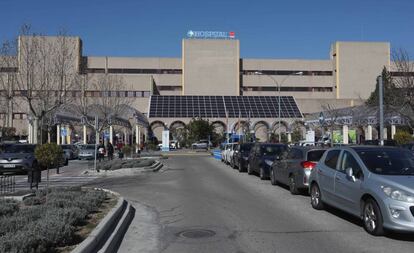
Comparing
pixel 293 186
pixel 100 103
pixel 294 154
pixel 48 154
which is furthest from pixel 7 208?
pixel 100 103

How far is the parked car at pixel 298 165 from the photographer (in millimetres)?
14109

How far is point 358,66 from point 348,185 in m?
102

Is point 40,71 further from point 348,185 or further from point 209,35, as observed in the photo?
point 209,35

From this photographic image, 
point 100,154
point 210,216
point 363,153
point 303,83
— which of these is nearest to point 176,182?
point 210,216

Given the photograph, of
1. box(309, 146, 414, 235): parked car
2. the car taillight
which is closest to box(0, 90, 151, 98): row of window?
the car taillight

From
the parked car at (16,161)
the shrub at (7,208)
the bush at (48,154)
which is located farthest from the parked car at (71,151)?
the shrub at (7,208)

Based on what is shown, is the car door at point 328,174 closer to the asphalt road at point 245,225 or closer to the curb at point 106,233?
the asphalt road at point 245,225

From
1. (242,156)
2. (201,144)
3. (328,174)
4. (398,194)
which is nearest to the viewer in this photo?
(398,194)

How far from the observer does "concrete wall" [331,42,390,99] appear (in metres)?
105

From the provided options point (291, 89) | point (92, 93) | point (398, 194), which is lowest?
point (398, 194)

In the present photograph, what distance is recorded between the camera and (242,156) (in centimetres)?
2572

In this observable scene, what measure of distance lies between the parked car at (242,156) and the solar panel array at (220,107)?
55287 millimetres

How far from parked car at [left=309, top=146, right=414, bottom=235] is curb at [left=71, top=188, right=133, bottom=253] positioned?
447cm

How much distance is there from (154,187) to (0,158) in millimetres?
10676
